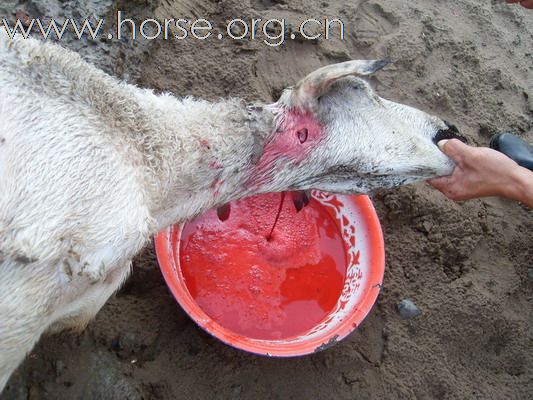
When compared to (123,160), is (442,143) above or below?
below

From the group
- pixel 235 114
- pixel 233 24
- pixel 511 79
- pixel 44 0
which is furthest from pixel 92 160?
pixel 511 79

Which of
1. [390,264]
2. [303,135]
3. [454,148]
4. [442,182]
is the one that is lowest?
[390,264]

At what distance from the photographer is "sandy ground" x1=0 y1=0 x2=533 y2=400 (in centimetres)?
310

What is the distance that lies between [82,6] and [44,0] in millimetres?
227

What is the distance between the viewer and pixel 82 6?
3.62 metres

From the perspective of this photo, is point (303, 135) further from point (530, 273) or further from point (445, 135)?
point (530, 273)

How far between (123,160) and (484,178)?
184 cm

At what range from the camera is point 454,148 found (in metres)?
2.78

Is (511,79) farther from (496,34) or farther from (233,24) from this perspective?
(233,24)

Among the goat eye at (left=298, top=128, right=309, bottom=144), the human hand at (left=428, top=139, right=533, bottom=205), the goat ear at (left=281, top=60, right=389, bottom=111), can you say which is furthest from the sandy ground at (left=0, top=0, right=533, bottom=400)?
the goat ear at (left=281, top=60, right=389, bottom=111)

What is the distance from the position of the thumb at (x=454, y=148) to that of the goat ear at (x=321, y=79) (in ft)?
1.99

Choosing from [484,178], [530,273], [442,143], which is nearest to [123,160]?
[442,143]

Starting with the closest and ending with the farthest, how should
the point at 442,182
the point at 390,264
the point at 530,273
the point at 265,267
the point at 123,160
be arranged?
the point at 123,160
the point at 442,182
the point at 265,267
the point at 390,264
the point at 530,273

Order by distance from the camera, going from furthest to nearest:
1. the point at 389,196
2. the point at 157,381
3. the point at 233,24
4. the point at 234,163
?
1. the point at 233,24
2. the point at 389,196
3. the point at 157,381
4. the point at 234,163
